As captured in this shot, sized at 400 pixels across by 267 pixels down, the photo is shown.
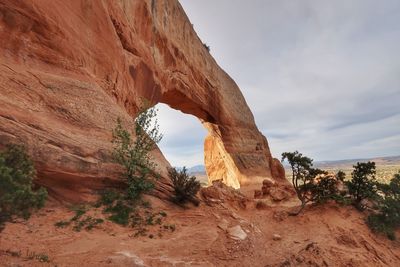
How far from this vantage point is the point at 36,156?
34.1 ft

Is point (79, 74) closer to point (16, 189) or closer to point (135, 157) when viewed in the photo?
point (135, 157)

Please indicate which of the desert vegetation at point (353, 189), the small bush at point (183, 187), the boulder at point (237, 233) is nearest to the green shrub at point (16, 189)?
the boulder at point (237, 233)

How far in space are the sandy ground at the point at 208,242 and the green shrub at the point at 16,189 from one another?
1.54m

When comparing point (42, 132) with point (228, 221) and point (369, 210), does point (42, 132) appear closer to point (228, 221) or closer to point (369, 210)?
point (228, 221)

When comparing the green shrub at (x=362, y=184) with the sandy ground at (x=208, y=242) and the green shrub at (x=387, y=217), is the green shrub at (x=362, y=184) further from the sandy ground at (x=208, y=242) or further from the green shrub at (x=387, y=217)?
the sandy ground at (x=208, y=242)

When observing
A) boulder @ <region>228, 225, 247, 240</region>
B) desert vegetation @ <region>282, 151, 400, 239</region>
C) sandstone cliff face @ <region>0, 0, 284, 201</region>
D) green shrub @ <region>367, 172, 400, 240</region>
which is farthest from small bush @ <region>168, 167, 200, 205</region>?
green shrub @ <region>367, 172, 400, 240</region>

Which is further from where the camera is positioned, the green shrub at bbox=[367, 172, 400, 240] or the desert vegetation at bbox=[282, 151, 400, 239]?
the desert vegetation at bbox=[282, 151, 400, 239]

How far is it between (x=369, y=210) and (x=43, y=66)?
19.7m

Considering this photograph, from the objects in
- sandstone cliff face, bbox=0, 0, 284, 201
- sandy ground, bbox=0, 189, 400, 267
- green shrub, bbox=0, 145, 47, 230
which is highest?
sandstone cliff face, bbox=0, 0, 284, 201

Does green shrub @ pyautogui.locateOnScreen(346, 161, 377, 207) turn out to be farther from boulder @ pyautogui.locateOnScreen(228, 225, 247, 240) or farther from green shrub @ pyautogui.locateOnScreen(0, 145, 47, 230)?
green shrub @ pyautogui.locateOnScreen(0, 145, 47, 230)

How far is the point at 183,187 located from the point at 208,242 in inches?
174

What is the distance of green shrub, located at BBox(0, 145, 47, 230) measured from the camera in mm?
5977

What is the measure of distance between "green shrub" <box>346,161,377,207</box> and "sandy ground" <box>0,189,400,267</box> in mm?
1273

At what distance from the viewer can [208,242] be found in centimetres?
1065
